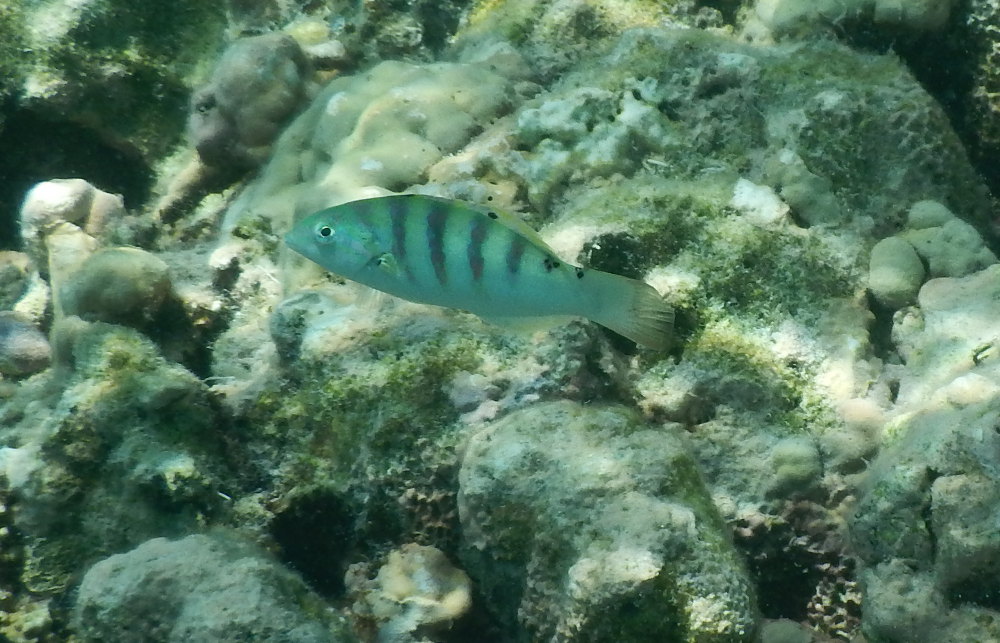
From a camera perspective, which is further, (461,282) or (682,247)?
(682,247)

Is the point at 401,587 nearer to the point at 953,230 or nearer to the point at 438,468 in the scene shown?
the point at 438,468

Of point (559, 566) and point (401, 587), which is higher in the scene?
point (559, 566)

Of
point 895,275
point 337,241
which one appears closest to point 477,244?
point 337,241

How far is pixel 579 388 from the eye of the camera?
2.64 m

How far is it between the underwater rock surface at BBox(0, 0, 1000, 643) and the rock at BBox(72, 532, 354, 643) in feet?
0.04

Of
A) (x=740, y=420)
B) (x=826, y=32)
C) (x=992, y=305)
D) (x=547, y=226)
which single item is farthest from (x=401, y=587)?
(x=826, y=32)

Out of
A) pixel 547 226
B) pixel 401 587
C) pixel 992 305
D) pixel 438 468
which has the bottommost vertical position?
pixel 401 587

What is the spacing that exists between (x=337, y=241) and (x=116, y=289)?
1.97 metres

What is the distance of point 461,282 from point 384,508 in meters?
1.12

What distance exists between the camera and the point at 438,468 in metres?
2.59

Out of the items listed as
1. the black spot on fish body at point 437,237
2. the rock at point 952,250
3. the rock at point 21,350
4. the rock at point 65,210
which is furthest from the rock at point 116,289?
the rock at point 952,250

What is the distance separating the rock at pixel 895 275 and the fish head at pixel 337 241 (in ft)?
6.92

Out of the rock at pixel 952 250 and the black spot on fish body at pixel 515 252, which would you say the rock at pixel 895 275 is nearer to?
the rock at pixel 952 250

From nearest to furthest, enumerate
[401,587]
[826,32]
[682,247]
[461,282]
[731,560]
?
1. [461,282]
2. [731,560]
3. [401,587]
4. [682,247]
5. [826,32]
